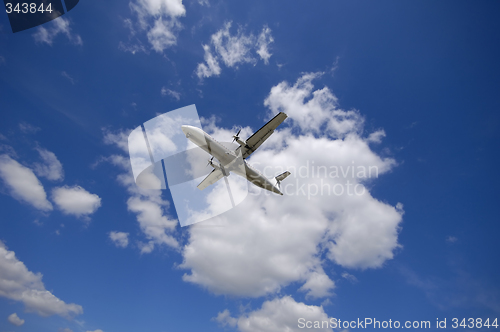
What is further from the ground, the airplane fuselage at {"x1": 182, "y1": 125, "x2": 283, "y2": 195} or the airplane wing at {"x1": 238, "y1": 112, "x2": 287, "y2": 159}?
the airplane wing at {"x1": 238, "y1": 112, "x2": 287, "y2": 159}

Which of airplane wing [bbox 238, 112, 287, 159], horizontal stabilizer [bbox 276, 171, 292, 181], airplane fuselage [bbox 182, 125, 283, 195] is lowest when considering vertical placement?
airplane fuselage [bbox 182, 125, 283, 195]

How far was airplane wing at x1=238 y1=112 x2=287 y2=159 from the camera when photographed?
36900 millimetres

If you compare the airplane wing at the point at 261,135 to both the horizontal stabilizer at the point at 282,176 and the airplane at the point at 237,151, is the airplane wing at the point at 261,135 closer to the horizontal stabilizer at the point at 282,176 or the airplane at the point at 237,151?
the airplane at the point at 237,151

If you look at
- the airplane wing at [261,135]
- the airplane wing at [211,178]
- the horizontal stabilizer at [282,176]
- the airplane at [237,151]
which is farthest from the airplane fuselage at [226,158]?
the horizontal stabilizer at [282,176]

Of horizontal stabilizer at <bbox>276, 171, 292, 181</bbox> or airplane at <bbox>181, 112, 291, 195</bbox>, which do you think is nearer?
airplane at <bbox>181, 112, 291, 195</bbox>

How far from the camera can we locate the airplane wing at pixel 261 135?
1453 inches

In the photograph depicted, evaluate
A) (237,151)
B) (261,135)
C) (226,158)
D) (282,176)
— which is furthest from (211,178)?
(282,176)

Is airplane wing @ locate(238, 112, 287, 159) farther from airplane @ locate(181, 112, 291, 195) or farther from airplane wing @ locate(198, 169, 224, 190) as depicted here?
airplane wing @ locate(198, 169, 224, 190)

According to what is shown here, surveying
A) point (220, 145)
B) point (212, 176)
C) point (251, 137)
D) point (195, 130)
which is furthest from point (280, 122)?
point (212, 176)

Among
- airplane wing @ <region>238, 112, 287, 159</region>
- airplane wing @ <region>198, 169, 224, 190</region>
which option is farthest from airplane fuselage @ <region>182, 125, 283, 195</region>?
airplane wing @ <region>198, 169, 224, 190</region>

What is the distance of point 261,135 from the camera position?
39.0 metres

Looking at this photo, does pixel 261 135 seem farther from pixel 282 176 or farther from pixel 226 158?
pixel 282 176

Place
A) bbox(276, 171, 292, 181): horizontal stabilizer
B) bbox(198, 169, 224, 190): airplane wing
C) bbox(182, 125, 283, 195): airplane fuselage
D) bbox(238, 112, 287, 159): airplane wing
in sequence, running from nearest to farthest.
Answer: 1. bbox(182, 125, 283, 195): airplane fuselage
2. bbox(238, 112, 287, 159): airplane wing
3. bbox(198, 169, 224, 190): airplane wing
4. bbox(276, 171, 292, 181): horizontal stabilizer

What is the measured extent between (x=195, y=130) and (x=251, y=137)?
922 cm
